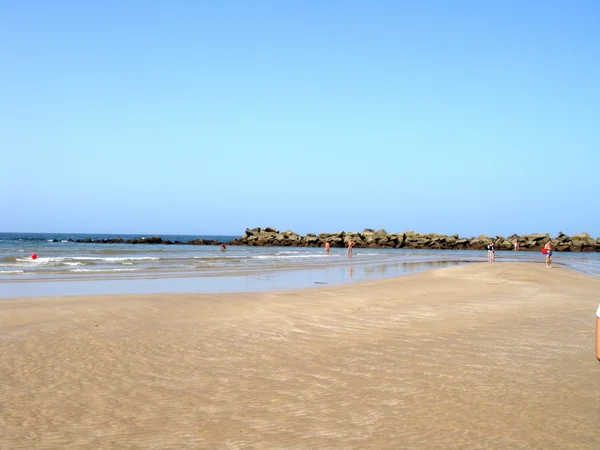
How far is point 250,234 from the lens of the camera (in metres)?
91.9

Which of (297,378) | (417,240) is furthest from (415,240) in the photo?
(297,378)

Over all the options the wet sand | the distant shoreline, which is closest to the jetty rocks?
the distant shoreline

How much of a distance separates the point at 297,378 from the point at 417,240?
245ft

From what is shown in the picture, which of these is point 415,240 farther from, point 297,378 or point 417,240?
point 297,378

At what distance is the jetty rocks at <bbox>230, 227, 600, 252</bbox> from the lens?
73000 mm

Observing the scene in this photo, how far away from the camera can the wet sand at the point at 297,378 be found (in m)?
4.64

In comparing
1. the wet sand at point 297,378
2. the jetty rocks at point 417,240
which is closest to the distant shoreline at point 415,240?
the jetty rocks at point 417,240

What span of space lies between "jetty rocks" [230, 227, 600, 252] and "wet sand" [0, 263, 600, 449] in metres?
66.6

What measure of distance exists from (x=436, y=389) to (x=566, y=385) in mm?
1548

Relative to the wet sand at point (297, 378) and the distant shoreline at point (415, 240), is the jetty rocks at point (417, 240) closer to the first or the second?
the distant shoreline at point (415, 240)

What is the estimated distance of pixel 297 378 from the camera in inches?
249

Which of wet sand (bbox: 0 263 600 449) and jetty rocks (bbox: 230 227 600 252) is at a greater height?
jetty rocks (bbox: 230 227 600 252)

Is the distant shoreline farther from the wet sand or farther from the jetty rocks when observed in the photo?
the wet sand

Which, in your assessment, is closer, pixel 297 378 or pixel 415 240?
pixel 297 378
